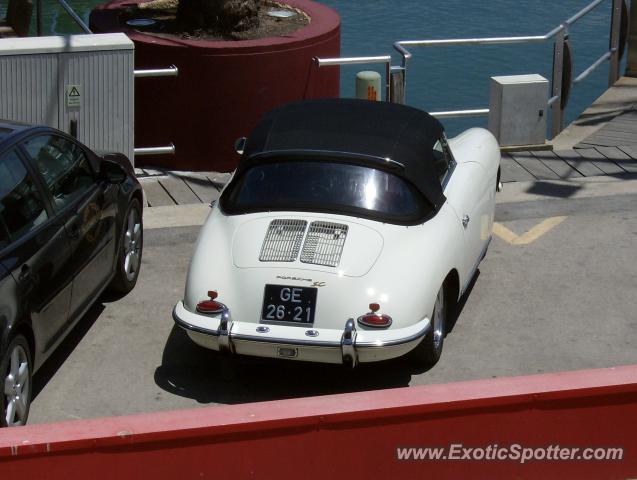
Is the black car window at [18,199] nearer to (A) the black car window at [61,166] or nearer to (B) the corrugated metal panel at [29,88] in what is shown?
(A) the black car window at [61,166]

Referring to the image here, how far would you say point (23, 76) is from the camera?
10.5 m

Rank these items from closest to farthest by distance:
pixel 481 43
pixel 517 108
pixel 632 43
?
1. pixel 517 108
2. pixel 481 43
3. pixel 632 43

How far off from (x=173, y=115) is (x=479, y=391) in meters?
6.58

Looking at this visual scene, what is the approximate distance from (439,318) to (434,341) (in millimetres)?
192

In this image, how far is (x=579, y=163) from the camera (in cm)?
1210

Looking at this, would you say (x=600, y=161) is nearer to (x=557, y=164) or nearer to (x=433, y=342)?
(x=557, y=164)

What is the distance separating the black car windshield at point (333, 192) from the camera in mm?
7926

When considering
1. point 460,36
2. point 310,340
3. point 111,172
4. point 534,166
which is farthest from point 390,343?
point 460,36

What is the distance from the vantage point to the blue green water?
19.6 metres

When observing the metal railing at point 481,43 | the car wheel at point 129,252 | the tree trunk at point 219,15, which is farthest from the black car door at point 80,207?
the metal railing at point 481,43

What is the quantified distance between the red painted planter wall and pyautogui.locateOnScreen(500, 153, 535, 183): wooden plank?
2.10 m

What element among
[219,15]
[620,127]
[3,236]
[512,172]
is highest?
[219,15]

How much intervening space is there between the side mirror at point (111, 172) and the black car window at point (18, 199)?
0.93 meters

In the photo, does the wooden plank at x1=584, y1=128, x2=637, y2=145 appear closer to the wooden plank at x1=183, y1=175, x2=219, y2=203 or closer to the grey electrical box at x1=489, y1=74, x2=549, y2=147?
the grey electrical box at x1=489, y1=74, x2=549, y2=147
